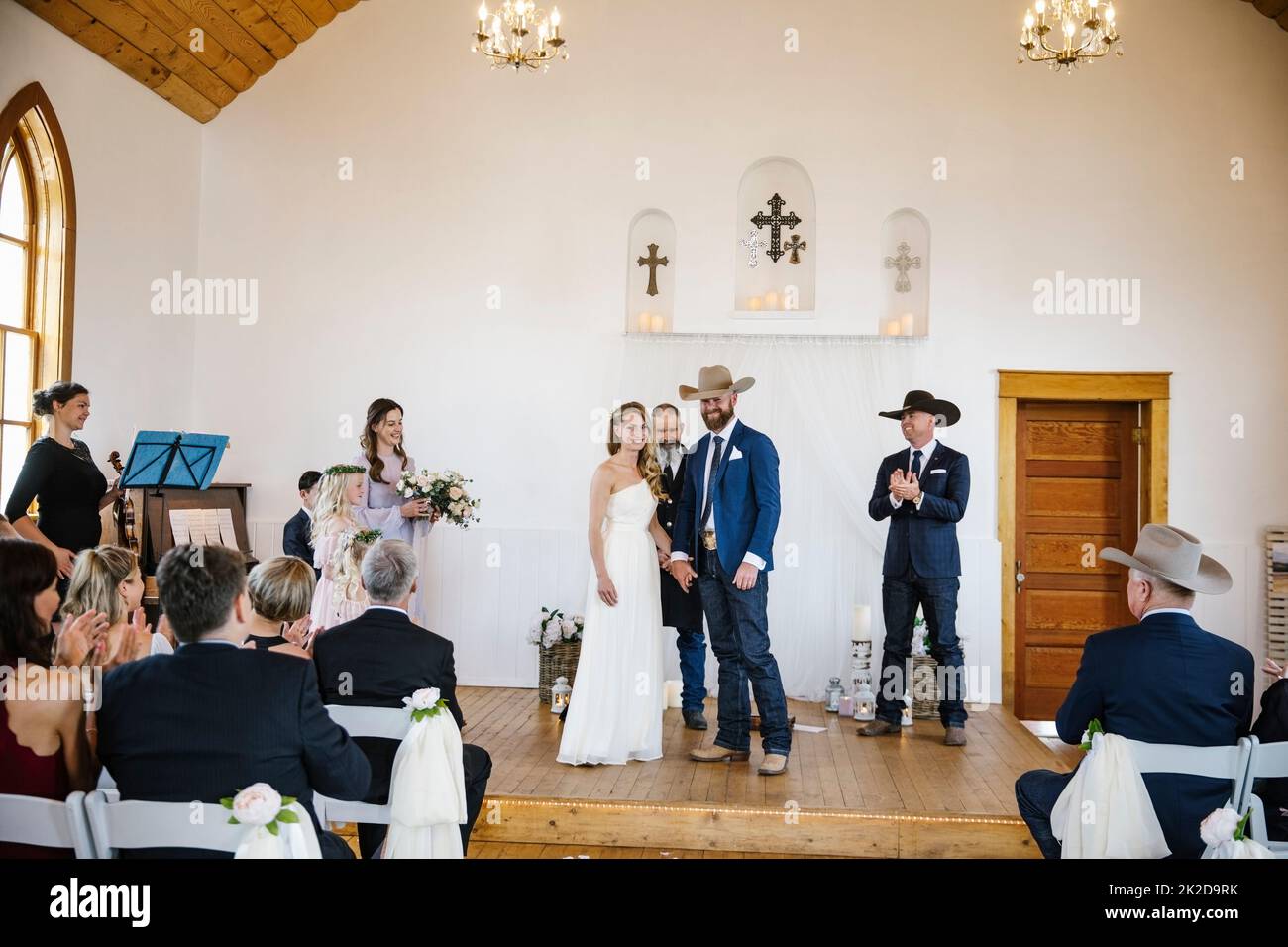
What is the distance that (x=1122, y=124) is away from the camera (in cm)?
727

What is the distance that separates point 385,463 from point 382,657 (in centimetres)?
285

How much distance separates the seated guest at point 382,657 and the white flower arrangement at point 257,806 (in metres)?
0.85

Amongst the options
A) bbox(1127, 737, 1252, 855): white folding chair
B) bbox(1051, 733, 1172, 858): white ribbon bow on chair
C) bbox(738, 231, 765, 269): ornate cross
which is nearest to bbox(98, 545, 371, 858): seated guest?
bbox(1051, 733, 1172, 858): white ribbon bow on chair

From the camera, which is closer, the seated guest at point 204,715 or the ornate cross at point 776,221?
the seated guest at point 204,715

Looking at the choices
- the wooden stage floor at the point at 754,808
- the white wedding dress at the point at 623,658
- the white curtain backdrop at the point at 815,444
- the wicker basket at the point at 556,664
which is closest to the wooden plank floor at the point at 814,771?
the wooden stage floor at the point at 754,808

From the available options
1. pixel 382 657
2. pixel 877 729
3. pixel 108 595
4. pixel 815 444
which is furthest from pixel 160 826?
pixel 815 444

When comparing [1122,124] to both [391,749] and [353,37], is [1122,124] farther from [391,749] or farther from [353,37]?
[391,749]

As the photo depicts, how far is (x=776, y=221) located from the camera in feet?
24.8

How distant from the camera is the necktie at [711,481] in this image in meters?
5.11

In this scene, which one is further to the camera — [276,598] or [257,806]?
[276,598]

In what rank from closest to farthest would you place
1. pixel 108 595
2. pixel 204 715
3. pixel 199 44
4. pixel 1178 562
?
1. pixel 204 715
2. pixel 1178 562
3. pixel 108 595
4. pixel 199 44

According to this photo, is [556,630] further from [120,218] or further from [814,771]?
[120,218]

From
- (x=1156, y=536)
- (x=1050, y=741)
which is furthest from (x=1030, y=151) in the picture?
(x=1156, y=536)

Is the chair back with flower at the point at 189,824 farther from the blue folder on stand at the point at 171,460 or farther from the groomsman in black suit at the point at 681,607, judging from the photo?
the blue folder on stand at the point at 171,460
